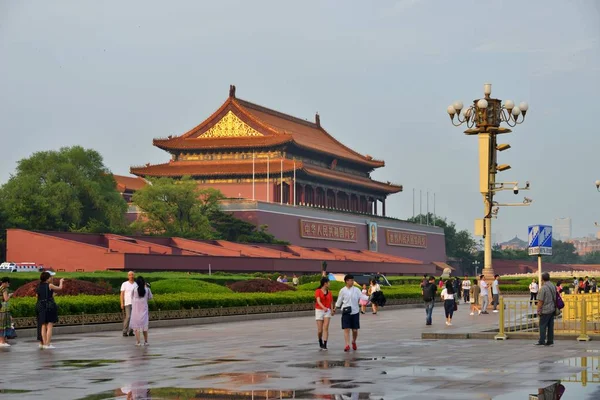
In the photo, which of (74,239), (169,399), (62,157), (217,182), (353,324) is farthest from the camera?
(217,182)

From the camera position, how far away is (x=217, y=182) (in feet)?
244

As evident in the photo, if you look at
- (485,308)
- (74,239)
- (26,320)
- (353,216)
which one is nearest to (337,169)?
(353,216)

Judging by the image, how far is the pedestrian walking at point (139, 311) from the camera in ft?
62.0

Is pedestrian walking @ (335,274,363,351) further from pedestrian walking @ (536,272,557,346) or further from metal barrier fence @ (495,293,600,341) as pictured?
pedestrian walking @ (536,272,557,346)

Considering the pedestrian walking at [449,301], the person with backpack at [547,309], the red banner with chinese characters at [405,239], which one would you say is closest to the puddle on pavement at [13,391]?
the person with backpack at [547,309]

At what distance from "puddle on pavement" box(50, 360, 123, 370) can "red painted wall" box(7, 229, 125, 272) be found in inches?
1286

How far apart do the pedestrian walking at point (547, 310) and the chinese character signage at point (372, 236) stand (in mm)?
60798

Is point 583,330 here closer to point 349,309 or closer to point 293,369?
point 349,309

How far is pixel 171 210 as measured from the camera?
60781 mm

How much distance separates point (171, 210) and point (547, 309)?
44976 millimetres

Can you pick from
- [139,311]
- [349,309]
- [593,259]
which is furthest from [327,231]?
[593,259]

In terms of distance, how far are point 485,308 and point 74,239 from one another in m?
24.0

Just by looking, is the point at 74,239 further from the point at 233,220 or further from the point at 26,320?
the point at 26,320

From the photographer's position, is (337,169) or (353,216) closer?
(353,216)
